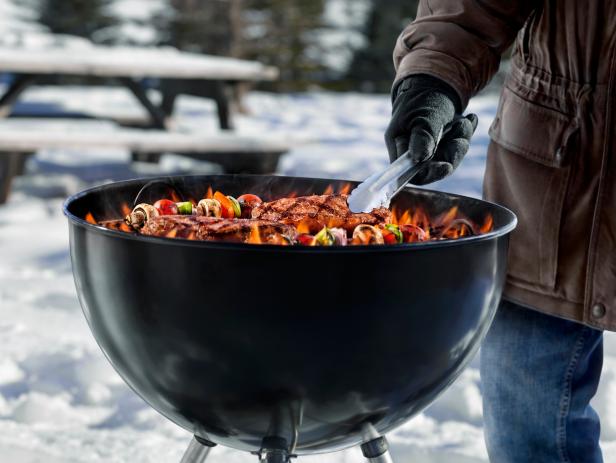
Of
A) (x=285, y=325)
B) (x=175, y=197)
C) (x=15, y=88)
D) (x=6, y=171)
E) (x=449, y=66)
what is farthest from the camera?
(x=15, y=88)

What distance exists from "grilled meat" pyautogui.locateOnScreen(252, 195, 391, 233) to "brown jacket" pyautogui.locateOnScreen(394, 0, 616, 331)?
1.02ft

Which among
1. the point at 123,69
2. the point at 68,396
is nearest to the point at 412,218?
the point at 68,396

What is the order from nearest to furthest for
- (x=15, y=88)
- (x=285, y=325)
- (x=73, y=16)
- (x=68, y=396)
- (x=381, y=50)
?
(x=285, y=325) → (x=68, y=396) → (x=15, y=88) → (x=73, y=16) → (x=381, y=50)

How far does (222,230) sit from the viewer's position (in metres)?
1.23

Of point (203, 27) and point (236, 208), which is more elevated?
point (236, 208)

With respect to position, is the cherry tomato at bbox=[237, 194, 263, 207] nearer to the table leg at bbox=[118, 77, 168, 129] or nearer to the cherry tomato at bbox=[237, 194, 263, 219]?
the cherry tomato at bbox=[237, 194, 263, 219]

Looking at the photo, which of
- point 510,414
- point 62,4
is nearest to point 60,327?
point 510,414

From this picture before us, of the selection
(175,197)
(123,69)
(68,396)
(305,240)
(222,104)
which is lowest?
(222,104)

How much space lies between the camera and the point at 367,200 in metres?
1.38

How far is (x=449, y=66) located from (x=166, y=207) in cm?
61

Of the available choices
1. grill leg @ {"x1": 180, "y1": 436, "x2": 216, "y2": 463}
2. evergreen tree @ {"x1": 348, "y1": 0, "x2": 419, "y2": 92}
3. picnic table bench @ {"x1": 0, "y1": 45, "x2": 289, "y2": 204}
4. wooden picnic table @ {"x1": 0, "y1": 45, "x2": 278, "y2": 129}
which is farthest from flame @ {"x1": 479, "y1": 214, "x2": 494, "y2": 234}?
evergreen tree @ {"x1": 348, "y1": 0, "x2": 419, "y2": 92}

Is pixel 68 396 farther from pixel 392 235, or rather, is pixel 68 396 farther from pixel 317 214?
pixel 392 235

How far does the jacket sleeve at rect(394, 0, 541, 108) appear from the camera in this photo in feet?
4.95

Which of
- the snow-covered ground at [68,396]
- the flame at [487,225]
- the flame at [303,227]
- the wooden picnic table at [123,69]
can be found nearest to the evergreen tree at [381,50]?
the wooden picnic table at [123,69]
